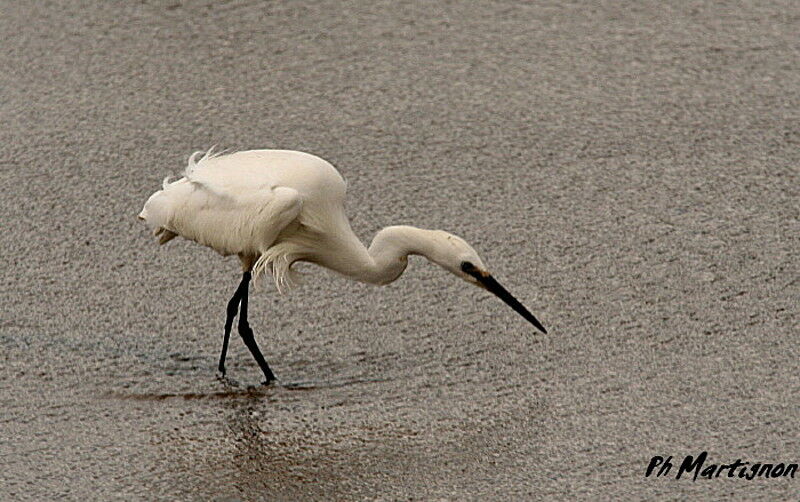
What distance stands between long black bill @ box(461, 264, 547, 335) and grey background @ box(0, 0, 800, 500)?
206 mm

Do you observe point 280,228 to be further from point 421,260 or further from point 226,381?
point 421,260

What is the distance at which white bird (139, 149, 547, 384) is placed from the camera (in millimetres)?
5543

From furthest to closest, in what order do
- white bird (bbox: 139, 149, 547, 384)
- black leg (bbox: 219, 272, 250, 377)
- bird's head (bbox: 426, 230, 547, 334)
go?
black leg (bbox: 219, 272, 250, 377) < white bird (bbox: 139, 149, 547, 384) < bird's head (bbox: 426, 230, 547, 334)

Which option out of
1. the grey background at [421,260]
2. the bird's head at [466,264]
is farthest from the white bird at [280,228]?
the grey background at [421,260]

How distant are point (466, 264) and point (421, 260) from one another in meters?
1.05

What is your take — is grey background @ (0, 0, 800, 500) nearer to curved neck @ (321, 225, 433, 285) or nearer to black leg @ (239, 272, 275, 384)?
black leg @ (239, 272, 275, 384)

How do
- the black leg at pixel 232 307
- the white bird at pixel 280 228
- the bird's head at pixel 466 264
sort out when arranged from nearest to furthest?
the bird's head at pixel 466 264
the white bird at pixel 280 228
the black leg at pixel 232 307

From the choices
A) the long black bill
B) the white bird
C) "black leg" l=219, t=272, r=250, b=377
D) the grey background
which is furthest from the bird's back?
the long black bill

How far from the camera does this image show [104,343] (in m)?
5.76

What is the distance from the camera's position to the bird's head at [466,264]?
5430 mm

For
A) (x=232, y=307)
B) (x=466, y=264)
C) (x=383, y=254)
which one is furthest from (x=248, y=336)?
(x=466, y=264)

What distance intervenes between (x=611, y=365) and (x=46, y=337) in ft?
7.11

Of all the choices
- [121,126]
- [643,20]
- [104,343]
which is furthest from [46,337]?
[643,20]

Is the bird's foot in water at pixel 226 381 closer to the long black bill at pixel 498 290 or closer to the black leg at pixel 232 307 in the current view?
the black leg at pixel 232 307
